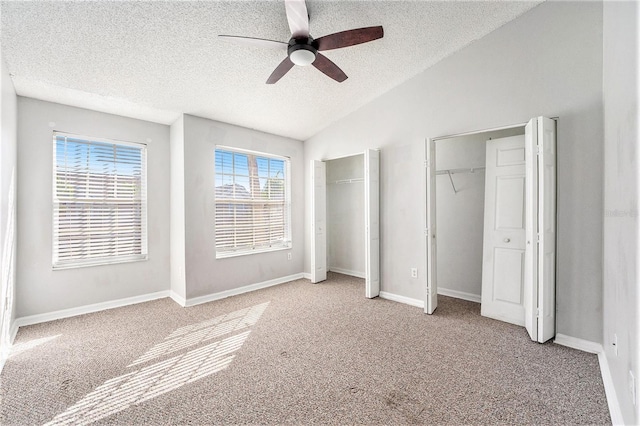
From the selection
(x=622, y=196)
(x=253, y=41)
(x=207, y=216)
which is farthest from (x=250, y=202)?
(x=622, y=196)

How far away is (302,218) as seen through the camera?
5.41m

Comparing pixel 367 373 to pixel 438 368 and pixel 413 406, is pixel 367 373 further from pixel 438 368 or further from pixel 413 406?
pixel 438 368

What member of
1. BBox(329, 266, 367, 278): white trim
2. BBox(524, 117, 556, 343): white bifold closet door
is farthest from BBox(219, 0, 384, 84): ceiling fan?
BBox(329, 266, 367, 278): white trim

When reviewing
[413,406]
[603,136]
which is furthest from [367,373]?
[603,136]

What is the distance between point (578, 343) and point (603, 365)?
0.37 meters

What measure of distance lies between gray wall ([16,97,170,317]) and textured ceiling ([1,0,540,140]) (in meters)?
0.20

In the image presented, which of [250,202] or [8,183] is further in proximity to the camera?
[250,202]

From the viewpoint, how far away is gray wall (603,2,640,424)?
4.65 feet

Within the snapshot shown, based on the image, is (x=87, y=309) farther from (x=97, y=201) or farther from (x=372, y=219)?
(x=372, y=219)

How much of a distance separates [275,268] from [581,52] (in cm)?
460

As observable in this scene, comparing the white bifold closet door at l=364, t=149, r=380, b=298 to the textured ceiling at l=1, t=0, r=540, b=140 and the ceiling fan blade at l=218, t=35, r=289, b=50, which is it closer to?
the textured ceiling at l=1, t=0, r=540, b=140

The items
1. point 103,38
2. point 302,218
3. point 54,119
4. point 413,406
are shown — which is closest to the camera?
point 413,406

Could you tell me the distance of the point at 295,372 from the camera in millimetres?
2277

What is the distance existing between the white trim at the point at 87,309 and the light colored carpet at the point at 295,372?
0.14 m
